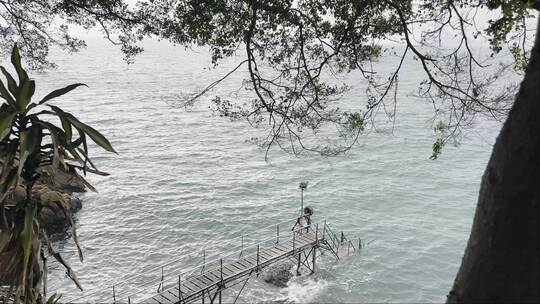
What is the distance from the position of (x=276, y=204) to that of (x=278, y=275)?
7.45 meters

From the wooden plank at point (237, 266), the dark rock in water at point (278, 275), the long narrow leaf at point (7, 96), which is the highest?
the long narrow leaf at point (7, 96)

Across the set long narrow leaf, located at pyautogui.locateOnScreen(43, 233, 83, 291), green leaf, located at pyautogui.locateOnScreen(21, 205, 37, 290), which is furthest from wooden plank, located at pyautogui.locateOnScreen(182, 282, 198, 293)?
green leaf, located at pyautogui.locateOnScreen(21, 205, 37, 290)

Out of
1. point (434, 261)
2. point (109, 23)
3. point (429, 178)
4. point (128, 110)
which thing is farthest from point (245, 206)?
point (128, 110)

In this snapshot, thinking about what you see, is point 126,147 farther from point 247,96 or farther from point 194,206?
point 247,96

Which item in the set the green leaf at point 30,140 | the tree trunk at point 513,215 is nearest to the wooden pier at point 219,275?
the green leaf at point 30,140

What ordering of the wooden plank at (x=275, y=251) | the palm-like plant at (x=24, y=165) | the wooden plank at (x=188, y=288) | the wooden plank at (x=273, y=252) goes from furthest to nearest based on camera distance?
1. the wooden plank at (x=275, y=251)
2. the wooden plank at (x=273, y=252)
3. the wooden plank at (x=188, y=288)
4. the palm-like plant at (x=24, y=165)

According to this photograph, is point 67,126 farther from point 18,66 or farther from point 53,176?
point 18,66

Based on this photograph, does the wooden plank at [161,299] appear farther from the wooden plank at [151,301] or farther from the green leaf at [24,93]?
the green leaf at [24,93]

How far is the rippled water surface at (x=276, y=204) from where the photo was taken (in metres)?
18.6

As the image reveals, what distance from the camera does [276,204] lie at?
25.6 metres

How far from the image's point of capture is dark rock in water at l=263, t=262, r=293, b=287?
18.2 metres

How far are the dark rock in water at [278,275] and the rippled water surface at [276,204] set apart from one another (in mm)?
284

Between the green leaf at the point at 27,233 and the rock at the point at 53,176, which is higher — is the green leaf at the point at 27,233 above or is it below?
below

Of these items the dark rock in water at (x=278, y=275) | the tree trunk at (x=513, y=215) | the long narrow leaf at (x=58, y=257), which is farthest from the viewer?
the dark rock in water at (x=278, y=275)
